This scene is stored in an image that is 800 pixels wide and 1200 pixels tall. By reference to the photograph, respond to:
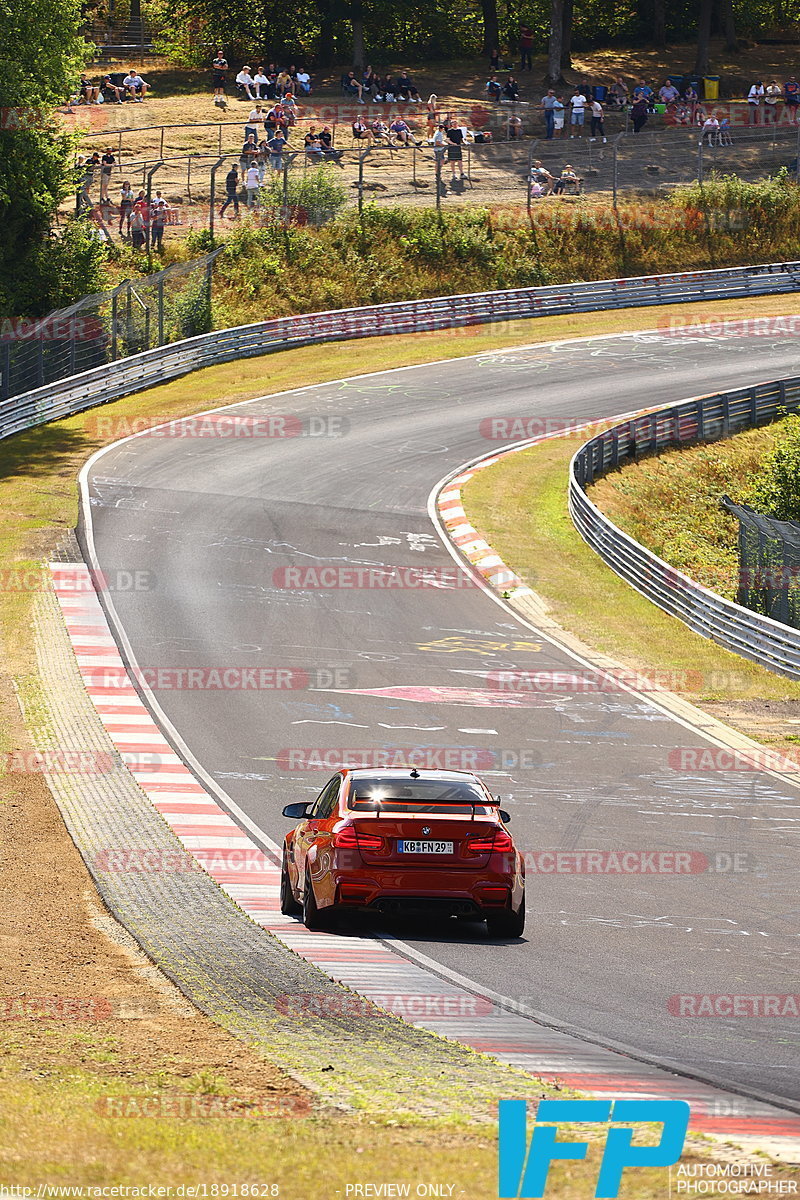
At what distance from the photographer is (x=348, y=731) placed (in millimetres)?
20734

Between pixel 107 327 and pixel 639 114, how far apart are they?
31626 mm

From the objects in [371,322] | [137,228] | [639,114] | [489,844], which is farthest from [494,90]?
[489,844]

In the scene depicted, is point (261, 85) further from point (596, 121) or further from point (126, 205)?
point (126, 205)

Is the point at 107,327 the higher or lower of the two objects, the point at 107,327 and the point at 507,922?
the higher

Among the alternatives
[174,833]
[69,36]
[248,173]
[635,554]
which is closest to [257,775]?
[174,833]

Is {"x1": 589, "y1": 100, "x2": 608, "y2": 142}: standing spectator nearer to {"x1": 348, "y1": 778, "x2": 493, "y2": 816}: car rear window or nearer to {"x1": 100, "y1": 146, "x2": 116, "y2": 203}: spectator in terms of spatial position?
{"x1": 100, "y1": 146, "x2": 116, "y2": 203}: spectator

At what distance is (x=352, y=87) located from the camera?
237 ft

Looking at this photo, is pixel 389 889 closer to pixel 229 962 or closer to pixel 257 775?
pixel 229 962

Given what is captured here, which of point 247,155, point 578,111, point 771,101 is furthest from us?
point 771,101

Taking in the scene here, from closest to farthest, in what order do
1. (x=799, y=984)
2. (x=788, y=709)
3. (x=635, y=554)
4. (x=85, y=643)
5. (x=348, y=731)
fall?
(x=799, y=984) < (x=348, y=731) < (x=788, y=709) < (x=85, y=643) < (x=635, y=554)

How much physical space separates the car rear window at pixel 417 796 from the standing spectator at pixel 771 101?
62.8 meters

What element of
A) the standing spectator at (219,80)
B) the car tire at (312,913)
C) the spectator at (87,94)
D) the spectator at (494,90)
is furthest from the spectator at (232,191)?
the car tire at (312,913)

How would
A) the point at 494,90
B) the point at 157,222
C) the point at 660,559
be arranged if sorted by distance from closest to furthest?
the point at 660,559, the point at 157,222, the point at 494,90

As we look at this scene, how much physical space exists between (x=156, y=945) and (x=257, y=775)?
672 centimetres
